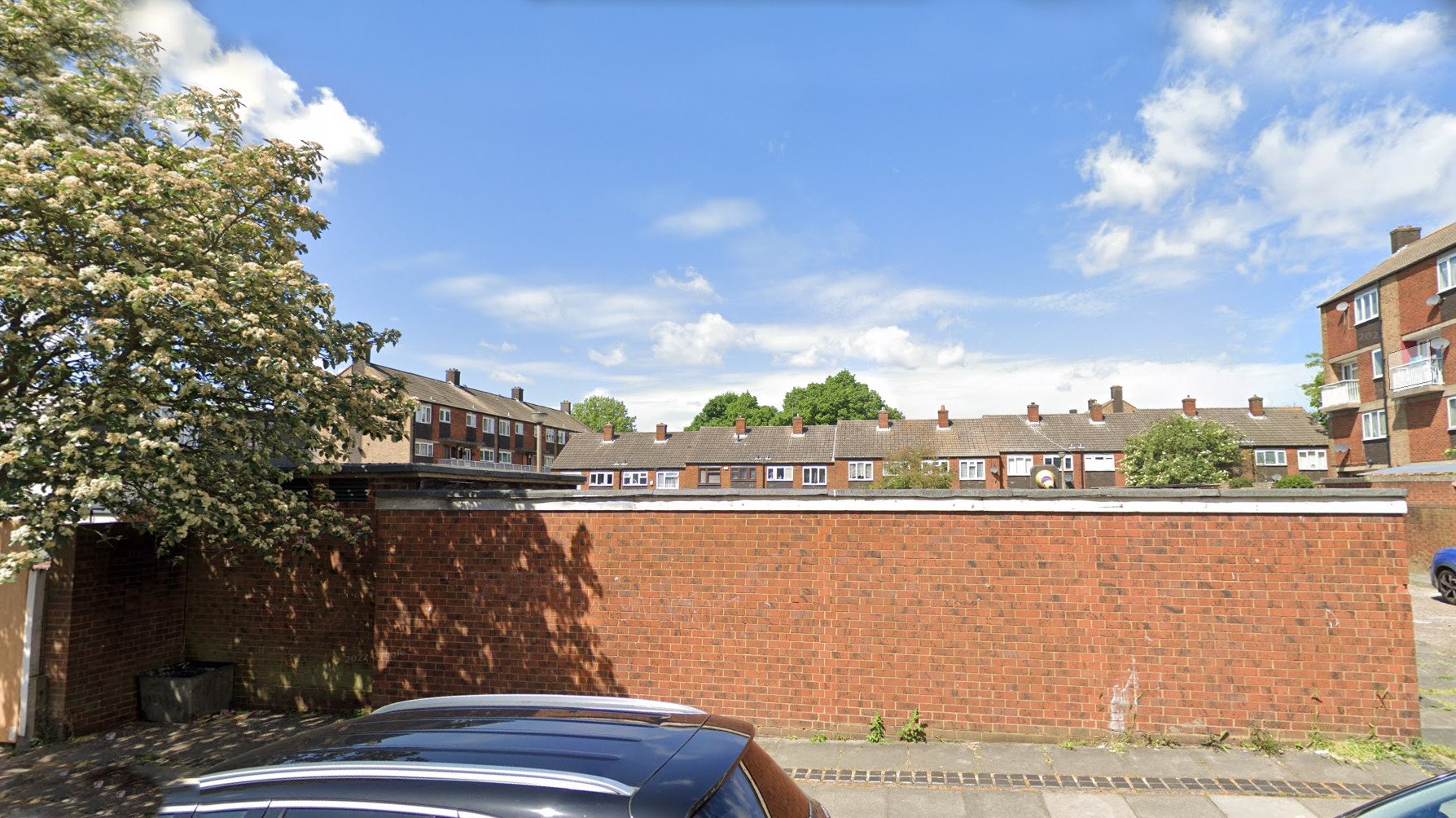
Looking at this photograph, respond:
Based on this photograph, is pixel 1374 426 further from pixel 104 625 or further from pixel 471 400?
pixel 471 400

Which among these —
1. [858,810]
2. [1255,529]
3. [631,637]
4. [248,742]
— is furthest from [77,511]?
[1255,529]

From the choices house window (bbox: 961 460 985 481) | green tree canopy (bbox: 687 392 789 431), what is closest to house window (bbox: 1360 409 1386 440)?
house window (bbox: 961 460 985 481)

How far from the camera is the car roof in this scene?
242 cm

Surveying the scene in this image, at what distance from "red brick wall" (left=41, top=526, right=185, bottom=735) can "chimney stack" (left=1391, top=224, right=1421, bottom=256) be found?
47313mm

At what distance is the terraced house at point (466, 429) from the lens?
51.6m

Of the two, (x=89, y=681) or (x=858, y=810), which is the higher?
(x=89, y=681)

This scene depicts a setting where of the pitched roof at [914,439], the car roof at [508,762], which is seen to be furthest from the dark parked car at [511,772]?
the pitched roof at [914,439]

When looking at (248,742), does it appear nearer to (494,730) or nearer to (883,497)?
(494,730)

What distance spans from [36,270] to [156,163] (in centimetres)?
151

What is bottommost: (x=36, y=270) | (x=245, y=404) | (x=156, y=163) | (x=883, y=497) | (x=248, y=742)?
(x=248, y=742)

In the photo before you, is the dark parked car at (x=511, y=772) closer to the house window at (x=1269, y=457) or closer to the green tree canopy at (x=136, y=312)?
the green tree canopy at (x=136, y=312)

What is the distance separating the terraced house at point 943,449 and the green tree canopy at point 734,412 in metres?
23.2

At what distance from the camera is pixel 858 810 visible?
234 inches

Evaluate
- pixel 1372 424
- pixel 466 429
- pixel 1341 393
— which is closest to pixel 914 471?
pixel 1341 393
